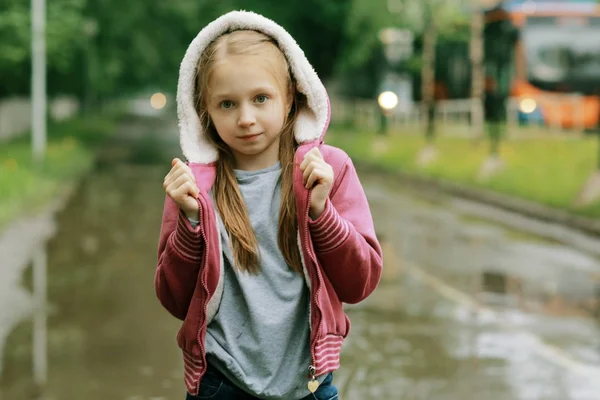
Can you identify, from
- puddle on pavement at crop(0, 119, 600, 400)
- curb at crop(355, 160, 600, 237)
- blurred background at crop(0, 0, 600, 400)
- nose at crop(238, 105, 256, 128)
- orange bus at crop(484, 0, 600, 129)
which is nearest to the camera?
nose at crop(238, 105, 256, 128)

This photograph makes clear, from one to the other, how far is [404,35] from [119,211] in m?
19.9

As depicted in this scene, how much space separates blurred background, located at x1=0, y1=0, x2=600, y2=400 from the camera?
24.9 feet

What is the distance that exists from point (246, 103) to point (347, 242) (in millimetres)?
435

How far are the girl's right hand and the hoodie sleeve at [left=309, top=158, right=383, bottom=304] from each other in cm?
29

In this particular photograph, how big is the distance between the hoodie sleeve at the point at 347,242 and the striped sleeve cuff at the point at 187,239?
28cm

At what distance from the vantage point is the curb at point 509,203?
52.8 ft

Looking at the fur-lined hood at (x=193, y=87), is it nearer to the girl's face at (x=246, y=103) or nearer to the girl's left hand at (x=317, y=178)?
the girl's face at (x=246, y=103)

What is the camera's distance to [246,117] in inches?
111

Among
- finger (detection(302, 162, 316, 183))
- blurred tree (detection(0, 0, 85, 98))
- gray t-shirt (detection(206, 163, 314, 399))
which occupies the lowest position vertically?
gray t-shirt (detection(206, 163, 314, 399))

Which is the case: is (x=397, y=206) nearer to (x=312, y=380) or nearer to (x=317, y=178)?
(x=312, y=380)

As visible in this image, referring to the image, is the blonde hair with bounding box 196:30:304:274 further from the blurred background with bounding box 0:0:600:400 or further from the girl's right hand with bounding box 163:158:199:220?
the blurred background with bounding box 0:0:600:400

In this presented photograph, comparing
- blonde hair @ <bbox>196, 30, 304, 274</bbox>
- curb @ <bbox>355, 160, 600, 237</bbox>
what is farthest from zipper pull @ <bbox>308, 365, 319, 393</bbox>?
curb @ <bbox>355, 160, 600, 237</bbox>

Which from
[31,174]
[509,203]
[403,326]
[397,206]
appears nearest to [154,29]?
[31,174]

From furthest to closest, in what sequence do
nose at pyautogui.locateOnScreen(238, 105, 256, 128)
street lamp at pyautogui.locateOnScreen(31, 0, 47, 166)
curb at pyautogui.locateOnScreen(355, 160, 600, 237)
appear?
street lamp at pyautogui.locateOnScreen(31, 0, 47, 166) < curb at pyautogui.locateOnScreen(355, 160, 600, 237) < nose at pyautogui.locateOnScreen(238, 105, 256, 128)
